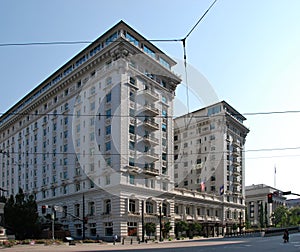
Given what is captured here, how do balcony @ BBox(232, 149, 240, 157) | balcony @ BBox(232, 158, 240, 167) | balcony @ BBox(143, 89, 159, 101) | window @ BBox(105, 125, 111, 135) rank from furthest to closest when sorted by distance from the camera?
balcony @ BBox(232, 158, 240, 167), balcony @ BBox(232, 149, 240, 157), balcony @ BBox(143, 89, 159, 101), window @ BBox(105, 125, 111, 135)

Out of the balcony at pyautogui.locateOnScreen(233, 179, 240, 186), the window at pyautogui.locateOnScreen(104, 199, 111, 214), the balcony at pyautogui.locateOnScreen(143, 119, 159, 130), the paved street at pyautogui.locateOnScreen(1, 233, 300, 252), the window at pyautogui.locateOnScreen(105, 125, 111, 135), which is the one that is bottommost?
the paved street at pyautogui.locateOnScreen(1, 233, 300, 252)

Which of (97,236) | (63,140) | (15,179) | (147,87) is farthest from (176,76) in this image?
(15,179)

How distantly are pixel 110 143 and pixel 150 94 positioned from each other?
1112 cm

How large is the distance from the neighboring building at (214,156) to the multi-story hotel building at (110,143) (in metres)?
7.94

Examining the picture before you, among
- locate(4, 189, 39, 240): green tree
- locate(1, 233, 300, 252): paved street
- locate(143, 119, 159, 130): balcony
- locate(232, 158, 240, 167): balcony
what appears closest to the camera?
locate(1, 233, 300, 252): paved street

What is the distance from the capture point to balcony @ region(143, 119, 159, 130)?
2461 inches

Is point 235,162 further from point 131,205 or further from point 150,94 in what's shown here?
point 131,205

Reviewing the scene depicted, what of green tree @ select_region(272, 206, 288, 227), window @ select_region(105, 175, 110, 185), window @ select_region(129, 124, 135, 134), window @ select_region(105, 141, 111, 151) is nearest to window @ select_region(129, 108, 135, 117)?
window @ select_region(129, 124, 135, 134)

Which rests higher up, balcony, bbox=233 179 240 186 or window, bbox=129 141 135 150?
window, bbox=129 141 135 150

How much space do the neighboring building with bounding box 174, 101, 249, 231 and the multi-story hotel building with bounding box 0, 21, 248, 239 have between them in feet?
26.0

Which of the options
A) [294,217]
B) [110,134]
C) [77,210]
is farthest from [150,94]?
[294,217]

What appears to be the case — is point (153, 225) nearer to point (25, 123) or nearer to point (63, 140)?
point (63, 140)

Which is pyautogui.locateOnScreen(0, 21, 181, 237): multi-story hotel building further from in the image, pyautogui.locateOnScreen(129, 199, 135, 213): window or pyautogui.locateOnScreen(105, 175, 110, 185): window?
pyautogui.locateOnScreen(105, 175, 110, 185): window

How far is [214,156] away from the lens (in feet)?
294
